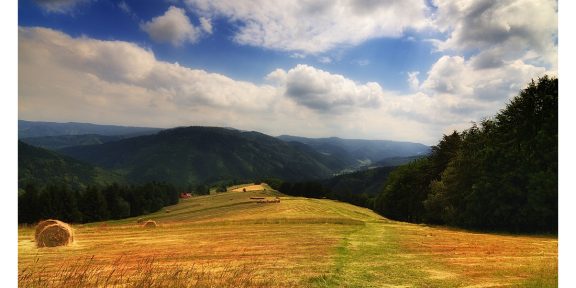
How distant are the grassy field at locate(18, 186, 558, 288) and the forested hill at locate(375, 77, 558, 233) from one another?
7593 mm

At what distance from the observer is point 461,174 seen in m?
41.7

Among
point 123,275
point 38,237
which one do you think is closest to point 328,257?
point 123,275

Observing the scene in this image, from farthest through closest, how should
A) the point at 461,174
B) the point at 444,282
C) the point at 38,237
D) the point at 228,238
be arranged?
the point at 461,174 < the point at 228,238 < the point at 38,237 < the point at 444,282

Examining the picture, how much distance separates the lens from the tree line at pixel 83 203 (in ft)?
295

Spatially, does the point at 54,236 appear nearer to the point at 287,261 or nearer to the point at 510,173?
the point at 287,261

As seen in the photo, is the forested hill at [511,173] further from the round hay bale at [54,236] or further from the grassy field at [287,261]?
the round hay bale at [54,236]

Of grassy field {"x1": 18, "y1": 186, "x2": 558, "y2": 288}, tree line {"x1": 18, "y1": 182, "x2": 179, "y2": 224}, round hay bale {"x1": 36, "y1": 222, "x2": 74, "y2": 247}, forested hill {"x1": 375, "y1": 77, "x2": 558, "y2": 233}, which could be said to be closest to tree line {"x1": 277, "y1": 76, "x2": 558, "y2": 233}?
forested hill {"x1": 375, "y1": 77, "x2": 558, "y2": 233}

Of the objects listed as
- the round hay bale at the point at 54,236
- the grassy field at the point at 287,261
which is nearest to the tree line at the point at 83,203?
the grassy field at the point at 287,261

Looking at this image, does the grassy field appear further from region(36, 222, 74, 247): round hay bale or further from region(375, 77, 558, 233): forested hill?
region(375, 77, 558, 233): forested hill

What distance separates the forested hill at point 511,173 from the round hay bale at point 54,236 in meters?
34.4

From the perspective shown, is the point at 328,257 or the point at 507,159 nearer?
the point at 328,257

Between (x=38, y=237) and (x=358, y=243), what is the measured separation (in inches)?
820
